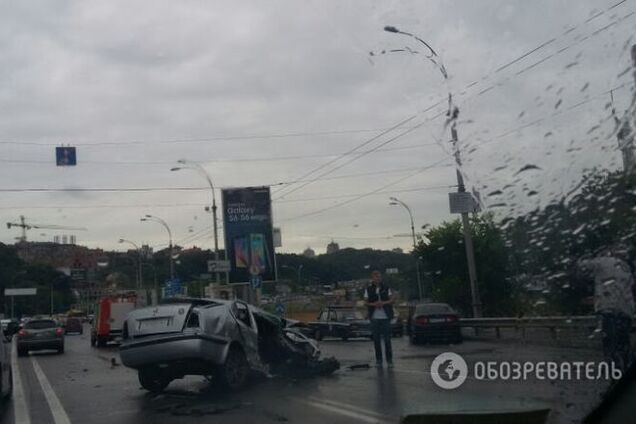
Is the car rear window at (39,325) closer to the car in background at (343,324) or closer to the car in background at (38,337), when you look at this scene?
the car in background at (38,337)

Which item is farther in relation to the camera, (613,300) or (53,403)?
(53,403)

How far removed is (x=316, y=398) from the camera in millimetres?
11086

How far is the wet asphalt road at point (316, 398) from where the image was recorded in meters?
7.32

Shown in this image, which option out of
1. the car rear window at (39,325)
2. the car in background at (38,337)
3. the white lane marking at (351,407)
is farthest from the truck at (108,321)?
the white lane marking at (351,407)

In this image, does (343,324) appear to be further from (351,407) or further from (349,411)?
(349,411)

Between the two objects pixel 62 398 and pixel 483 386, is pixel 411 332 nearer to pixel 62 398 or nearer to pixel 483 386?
pixel 62 398

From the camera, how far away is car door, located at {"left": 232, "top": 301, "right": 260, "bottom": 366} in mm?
13559

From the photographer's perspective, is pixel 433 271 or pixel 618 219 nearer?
pixel 618 219

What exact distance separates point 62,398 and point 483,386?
7519 millimetres

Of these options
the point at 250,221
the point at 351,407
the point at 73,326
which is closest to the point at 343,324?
the point at 250,221

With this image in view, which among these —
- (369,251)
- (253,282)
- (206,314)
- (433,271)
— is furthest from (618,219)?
(253,282)

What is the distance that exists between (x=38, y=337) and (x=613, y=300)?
92.1 ft

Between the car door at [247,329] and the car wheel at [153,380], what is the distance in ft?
4.74

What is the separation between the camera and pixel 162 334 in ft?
42.0
